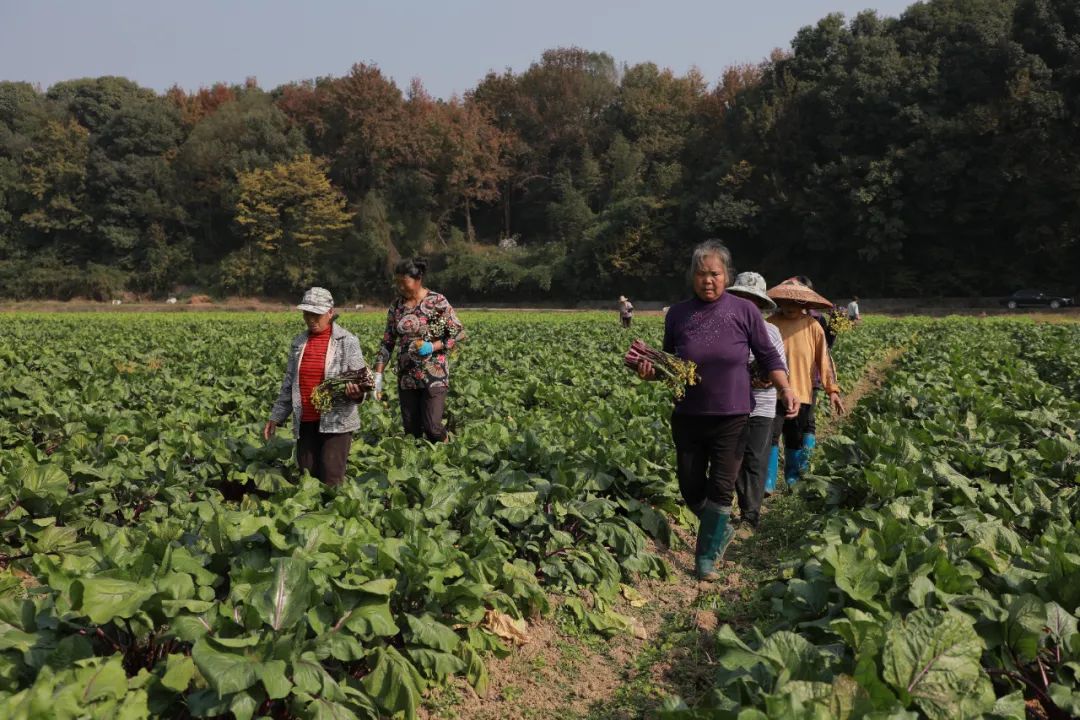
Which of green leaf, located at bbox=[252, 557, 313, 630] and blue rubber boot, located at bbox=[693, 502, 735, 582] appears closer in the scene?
green leaf, located at bbox=[252, 557, 313, 630]

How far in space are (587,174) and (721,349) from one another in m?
59.8

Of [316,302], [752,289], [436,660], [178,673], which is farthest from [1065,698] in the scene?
[316,302]

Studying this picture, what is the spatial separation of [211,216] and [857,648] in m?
69.2

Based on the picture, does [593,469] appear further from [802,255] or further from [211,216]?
[211,216]

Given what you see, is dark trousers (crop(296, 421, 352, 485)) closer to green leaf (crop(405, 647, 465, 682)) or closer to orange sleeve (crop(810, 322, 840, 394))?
green leaf (crop(405, 647, 465, 682))

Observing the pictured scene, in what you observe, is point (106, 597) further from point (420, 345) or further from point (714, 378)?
point (420, 345)

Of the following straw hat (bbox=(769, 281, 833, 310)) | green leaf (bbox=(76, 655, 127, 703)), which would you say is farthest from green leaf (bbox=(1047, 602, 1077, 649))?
straw hat (bbox=(769, 281, 833, 310))

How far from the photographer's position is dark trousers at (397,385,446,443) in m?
6.44

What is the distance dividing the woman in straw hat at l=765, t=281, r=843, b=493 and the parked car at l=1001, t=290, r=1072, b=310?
126 ft

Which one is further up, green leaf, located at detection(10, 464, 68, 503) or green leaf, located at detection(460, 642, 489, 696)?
green leaf, located at detection(10, 464, 68, 503)

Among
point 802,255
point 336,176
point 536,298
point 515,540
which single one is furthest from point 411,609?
point 336,176

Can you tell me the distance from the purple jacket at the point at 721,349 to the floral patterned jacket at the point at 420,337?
86.2 inches

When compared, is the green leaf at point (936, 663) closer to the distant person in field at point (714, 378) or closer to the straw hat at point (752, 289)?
the distant person in field at point (714, 378)

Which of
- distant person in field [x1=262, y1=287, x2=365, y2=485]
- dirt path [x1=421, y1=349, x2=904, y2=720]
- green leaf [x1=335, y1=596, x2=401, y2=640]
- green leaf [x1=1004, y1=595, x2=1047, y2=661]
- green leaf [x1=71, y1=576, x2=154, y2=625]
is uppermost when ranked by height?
distant person in field [x1=262, y1=287, x2=365, y2=485]
